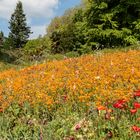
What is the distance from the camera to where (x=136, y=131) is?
6.03 metres

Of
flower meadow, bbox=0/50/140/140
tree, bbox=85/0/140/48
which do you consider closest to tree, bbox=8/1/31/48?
tree, bbox=85/0/140/48

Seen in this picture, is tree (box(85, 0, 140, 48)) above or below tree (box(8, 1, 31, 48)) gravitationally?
below

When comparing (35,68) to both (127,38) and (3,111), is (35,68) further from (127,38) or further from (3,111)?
(127,38)

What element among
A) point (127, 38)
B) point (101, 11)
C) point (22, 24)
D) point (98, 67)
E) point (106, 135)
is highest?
point (22, 24)

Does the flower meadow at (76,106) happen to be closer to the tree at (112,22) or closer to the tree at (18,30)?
the tree at (112,22)

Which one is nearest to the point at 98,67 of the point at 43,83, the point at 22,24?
the point at 43,83

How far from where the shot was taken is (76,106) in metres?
8.31

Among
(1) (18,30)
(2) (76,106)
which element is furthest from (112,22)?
(1) (18,30)

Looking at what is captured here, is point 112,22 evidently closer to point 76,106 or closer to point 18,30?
point 76,106

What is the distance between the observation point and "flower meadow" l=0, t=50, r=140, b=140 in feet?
22.0

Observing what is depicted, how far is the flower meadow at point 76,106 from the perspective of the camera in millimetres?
6703

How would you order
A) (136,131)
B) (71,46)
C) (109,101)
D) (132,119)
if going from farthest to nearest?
(71,46)
(109,101)
(132,119)
(136,131)

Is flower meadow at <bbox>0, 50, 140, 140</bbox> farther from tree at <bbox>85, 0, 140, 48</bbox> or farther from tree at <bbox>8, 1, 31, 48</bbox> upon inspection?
tree at <bbox>8, 1, 31, 48</bbox>

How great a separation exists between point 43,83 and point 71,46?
32.1m
